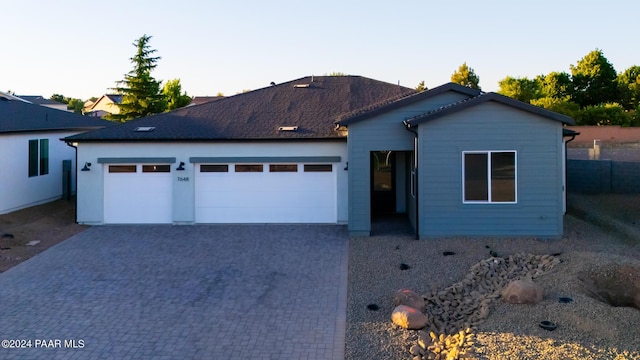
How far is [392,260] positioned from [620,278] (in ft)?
14.1

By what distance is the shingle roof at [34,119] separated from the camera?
19.1m

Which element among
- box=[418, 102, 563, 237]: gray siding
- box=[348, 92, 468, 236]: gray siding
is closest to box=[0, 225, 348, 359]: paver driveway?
box=[348, 92, 468, 236]: gray siding

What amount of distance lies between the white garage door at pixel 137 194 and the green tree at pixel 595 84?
41186 mm

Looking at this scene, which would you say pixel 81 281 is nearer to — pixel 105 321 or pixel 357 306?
pixel 105 321

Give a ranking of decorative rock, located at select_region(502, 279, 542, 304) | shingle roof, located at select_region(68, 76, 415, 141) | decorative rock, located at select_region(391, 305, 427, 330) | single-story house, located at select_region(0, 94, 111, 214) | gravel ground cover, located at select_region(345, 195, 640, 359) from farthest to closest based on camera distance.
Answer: single-story house, located at select_region(0, 94, 111, 214) < shingle roof, located at select_region(68, 76, 415, 141) < decorative rock, located at select_region(502, 279, 542, 304) < decorative rock, located at select_region(391, 305, 427, 330) < gravel ground cover, located at select_region(345, 195, 640, 359)

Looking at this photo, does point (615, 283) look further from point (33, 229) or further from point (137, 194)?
point (33, 229)

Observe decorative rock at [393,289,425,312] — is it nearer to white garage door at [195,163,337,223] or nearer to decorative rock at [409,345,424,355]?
decorative rock at [409,345,424,355]

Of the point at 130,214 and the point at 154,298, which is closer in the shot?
the point at 154,298

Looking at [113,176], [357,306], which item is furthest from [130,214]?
[357,306]

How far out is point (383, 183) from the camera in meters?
18.4

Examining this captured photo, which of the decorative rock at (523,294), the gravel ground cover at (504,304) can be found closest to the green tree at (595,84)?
the gravel ground cover at (504,304)

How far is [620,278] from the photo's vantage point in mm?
9625

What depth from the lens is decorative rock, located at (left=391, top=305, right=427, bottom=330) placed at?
7.79 meters

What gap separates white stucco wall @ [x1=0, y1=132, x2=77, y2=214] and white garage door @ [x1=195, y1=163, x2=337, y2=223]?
6566mm
